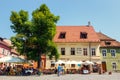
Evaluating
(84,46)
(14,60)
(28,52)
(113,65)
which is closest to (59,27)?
(84,46)

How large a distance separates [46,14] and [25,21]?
11.2 feet

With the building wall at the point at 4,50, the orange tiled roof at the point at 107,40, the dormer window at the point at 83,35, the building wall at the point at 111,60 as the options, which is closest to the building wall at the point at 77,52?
the dormer window at the point at 83,35

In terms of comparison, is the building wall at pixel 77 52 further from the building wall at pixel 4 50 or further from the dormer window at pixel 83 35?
the building wall at pixel 4 50

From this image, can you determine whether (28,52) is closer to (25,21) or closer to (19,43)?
(19,43)

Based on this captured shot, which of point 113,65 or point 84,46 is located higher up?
point 84,46

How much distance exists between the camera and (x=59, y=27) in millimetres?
54750

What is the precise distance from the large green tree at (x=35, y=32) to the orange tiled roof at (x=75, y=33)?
34.0 feet

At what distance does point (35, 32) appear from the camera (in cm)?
3825

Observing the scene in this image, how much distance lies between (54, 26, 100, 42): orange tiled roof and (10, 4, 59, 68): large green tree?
10.4m

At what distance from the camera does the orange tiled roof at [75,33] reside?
4938cm

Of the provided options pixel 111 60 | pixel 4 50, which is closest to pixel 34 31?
pixel 4 50

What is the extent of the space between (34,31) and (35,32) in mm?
250

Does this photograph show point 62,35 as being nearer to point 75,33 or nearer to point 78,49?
point 75,33

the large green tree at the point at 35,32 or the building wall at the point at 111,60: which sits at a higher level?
the large green tree at the point at 35,32
